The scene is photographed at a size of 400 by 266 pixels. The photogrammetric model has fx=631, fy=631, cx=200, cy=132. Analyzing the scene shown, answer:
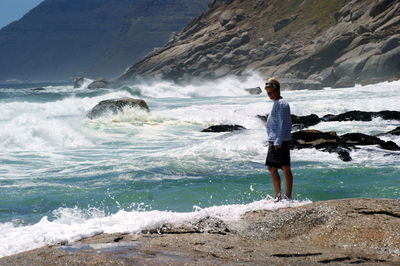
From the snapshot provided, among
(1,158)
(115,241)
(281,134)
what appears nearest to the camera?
(115,241)

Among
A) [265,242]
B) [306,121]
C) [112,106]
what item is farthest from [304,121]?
[265,242]

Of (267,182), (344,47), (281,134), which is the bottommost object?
(267,182)

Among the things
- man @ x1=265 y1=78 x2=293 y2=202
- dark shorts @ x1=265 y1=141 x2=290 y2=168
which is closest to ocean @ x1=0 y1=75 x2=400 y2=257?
man @ x1=265 y1=78 x2=293 y2=202

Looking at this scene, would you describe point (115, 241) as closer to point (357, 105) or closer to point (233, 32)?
point (357, 105)

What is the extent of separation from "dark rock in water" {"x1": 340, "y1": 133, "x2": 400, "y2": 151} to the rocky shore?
10589mm

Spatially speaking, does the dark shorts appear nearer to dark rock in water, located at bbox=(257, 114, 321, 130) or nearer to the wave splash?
the wave splash

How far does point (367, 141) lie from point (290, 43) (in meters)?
72.5

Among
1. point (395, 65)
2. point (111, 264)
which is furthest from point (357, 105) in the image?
point (111, 264)

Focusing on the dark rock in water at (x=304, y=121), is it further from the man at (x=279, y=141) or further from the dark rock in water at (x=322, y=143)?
the man at (x=279, y=141)

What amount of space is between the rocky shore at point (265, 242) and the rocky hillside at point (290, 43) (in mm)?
50943

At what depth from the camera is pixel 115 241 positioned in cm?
631

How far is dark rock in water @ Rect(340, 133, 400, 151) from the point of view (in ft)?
57.6

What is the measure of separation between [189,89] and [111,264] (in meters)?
75.1

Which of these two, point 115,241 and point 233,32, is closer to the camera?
point 115,241
